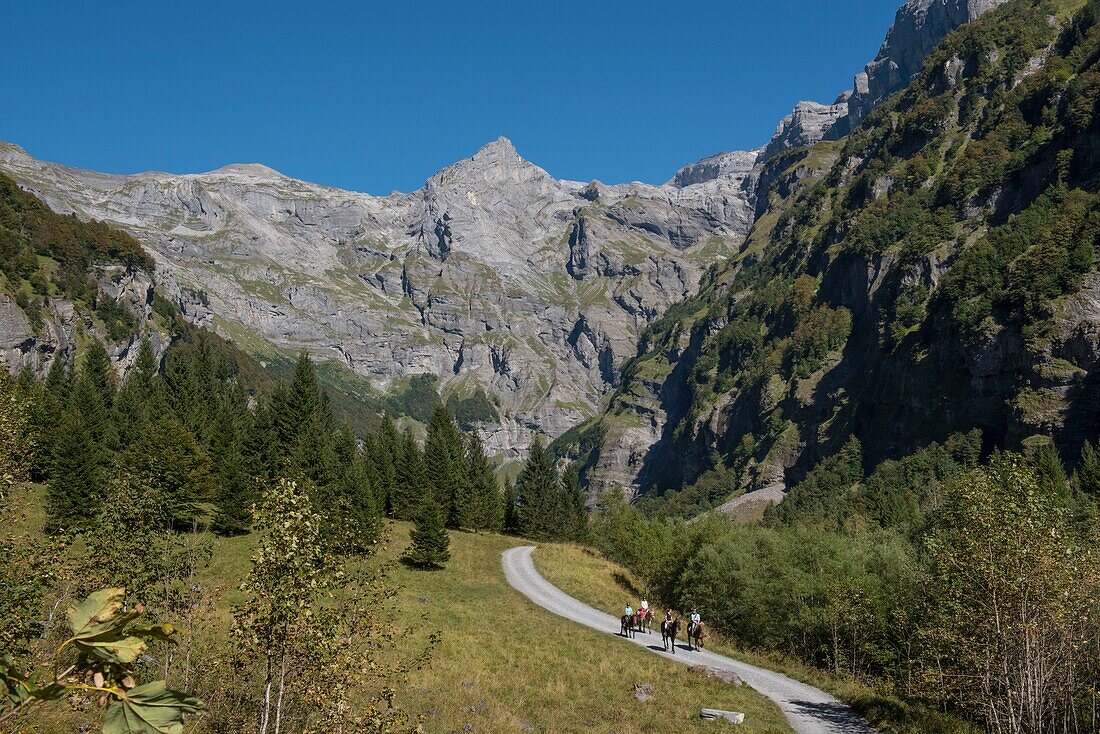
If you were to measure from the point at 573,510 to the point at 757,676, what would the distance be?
65.4 metres

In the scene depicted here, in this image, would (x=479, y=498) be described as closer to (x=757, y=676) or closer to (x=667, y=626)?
(x=667, y=626)

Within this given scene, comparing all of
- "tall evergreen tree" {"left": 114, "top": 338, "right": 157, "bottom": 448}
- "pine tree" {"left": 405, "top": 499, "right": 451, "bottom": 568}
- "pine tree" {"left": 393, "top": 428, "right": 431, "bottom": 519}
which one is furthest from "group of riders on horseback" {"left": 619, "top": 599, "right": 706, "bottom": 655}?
"tall evergreen tree" {"left": 114, "top": 338, "right": 157, "bottom": 448}

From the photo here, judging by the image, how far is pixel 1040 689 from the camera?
53.0 ft

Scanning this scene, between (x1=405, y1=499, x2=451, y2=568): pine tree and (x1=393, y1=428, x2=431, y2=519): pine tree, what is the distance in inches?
632

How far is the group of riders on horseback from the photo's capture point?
A: 34475 mm

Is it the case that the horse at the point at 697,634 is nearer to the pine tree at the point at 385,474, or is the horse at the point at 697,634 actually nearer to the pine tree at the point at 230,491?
the pine tree at the point at 230,491

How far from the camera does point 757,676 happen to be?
30.4 meters

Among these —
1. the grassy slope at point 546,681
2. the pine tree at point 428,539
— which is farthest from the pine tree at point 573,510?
the grassy slope at point 546,681

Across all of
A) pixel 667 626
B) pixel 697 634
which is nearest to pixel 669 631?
pixel 667 626

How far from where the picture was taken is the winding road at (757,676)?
23453 millimetres

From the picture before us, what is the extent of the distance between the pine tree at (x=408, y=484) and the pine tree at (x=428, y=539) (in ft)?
52.7

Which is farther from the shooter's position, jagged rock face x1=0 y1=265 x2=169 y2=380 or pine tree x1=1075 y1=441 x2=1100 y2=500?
jagged rock face x1=0 y1=265 x2=169 y2=380

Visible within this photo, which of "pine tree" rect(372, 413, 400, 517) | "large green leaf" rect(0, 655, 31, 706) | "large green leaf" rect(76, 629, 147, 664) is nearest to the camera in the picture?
"large green leaf" rect(76, 629, 147, 664)

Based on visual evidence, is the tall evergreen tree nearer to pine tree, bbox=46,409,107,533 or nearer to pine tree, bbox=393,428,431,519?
pine tree, bbox=46,409,107,533
